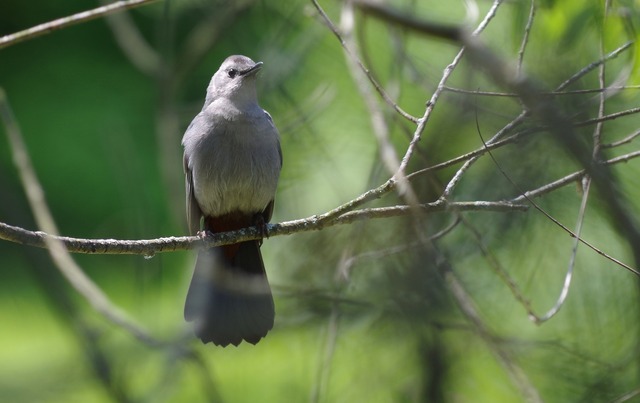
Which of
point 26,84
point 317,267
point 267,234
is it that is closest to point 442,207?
point 317,267

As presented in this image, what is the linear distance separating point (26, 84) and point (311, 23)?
455 centimetres

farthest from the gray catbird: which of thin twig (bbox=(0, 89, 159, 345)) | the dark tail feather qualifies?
thin twig (bbox=(0, 89, 159, 345))

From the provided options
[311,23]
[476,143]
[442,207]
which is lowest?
[442,207]

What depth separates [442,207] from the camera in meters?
3.27

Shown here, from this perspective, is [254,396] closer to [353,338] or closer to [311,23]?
[353,338]

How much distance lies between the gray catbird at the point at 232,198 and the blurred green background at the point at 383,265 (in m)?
0.17

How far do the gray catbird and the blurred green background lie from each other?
0.17 metres

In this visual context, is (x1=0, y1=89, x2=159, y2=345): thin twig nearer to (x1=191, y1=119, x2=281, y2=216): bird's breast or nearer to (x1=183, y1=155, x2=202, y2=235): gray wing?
(x1=191, y1=119, x2=281, y2=216): bird's breast

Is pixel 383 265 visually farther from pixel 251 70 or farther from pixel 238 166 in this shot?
pixel 251 70

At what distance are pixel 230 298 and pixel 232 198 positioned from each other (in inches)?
22.2

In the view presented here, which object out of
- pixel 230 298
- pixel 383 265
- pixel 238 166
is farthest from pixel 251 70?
pixel 383 265

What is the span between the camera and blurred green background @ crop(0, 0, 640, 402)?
278cm

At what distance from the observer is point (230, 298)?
16.0 feet

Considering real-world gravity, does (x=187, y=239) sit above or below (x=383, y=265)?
above
